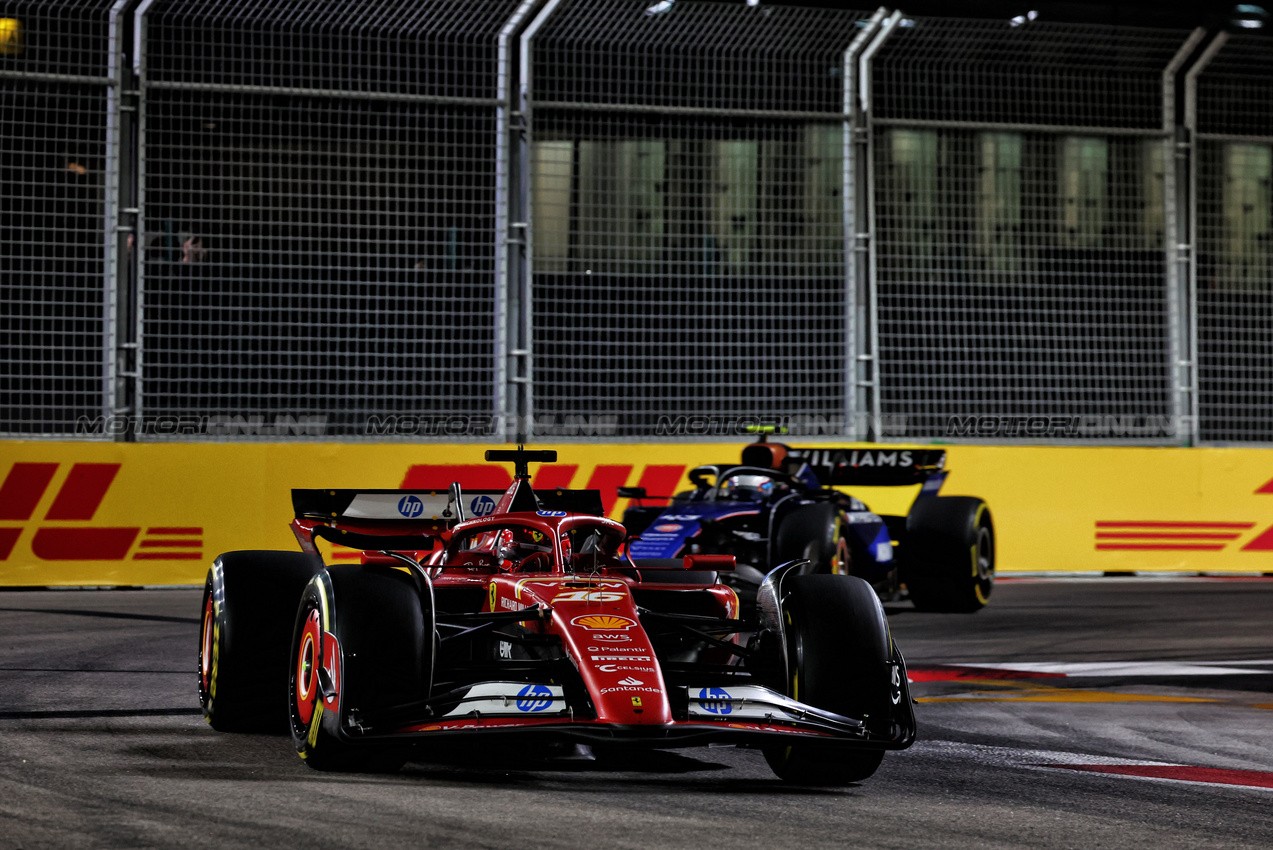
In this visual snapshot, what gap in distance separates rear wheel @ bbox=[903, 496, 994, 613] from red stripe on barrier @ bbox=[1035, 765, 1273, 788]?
6.40m

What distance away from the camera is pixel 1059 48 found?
15.2 m

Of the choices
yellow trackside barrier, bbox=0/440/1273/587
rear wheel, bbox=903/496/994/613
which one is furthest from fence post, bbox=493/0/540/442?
rear wheel, bbox=903/496/994/613

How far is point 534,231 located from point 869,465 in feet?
12.7

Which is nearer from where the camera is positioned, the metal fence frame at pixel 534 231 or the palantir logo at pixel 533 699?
the palantir logo at pixel 533 699

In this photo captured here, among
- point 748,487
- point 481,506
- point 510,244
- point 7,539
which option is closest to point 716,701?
point 481,506

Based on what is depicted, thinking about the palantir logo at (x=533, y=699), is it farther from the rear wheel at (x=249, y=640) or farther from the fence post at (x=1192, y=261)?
the fence post at (x=1192, y=261)

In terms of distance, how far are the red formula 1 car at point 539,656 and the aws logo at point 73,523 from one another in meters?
6.83

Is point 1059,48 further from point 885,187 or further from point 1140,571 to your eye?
point 1140,571

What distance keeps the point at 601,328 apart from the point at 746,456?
2.27m

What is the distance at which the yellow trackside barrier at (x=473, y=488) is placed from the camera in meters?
12.9

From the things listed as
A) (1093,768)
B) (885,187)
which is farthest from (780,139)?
(1093,768)

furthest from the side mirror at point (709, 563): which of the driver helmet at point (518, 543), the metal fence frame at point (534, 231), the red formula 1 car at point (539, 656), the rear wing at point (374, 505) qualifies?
the metal fence frame at point (534, 231)

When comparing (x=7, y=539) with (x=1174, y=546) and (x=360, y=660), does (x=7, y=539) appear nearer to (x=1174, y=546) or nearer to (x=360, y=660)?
(x=360, y=660)

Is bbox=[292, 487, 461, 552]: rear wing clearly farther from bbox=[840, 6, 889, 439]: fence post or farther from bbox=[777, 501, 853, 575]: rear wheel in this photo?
bbox=[840, 6, 889, 439]: fence post
